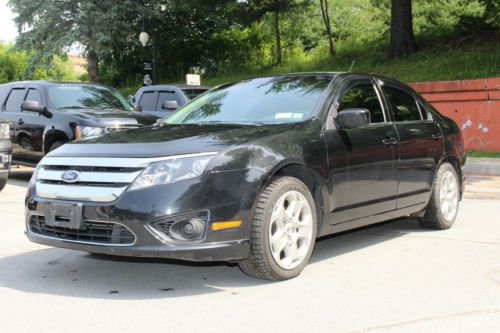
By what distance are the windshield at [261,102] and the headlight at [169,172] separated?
1067 mm

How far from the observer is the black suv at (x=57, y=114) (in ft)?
33.5

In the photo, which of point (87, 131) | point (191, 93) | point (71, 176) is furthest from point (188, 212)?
point (191, 93)

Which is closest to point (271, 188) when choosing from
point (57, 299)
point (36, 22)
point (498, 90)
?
point (57, 299)

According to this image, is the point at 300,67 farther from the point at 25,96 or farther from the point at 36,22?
the point at 36,22

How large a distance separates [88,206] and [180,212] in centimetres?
66

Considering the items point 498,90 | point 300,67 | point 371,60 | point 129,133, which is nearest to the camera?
point 129,133

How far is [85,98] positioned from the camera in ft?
37.4

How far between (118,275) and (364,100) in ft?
8.80

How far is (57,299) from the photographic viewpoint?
425 cm

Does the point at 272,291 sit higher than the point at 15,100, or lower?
lower

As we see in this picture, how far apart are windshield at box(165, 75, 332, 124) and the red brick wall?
1006cm

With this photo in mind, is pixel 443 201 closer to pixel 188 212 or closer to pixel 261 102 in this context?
pixel 261 102

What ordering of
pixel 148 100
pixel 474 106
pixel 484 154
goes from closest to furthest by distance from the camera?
pixel 484 154, pixel 148 100, pixel 474 106

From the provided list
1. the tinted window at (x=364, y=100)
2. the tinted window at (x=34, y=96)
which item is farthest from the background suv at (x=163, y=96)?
the tinted window at (x=364, y=100)
